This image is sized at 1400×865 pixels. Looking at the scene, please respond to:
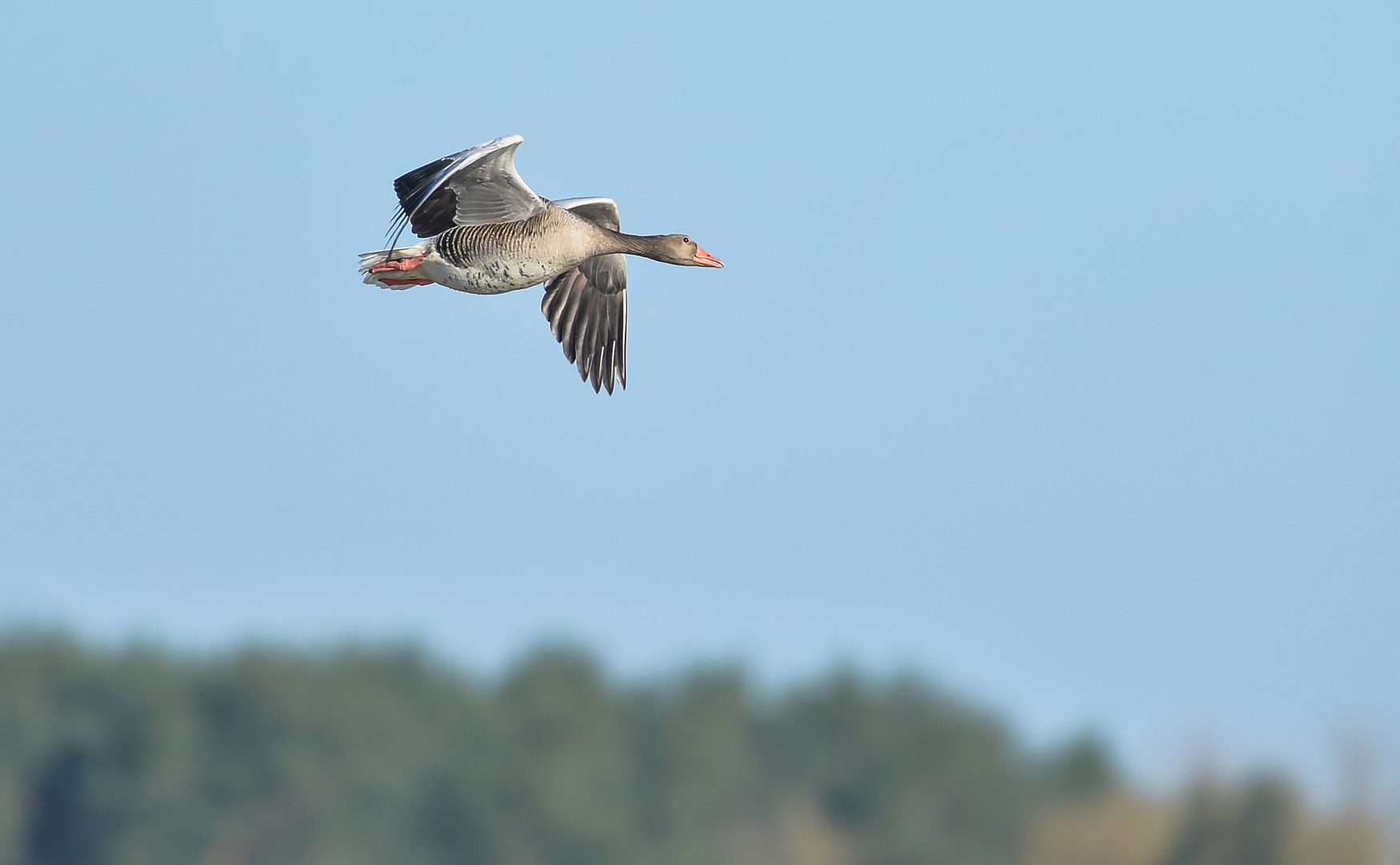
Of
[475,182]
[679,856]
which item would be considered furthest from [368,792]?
[475,182]

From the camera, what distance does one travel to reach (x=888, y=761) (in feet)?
231

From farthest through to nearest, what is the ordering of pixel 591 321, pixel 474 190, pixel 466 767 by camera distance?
pixel 466 767, pixel 591 321, pixel 474 190

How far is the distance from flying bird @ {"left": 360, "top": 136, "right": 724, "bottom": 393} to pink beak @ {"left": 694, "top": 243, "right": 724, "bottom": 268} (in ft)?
0.24

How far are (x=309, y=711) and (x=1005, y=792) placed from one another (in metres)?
36.7

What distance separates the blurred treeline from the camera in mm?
68312

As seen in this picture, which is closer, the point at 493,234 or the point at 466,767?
the point at 493,234

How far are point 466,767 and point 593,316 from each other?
6610 centimetres

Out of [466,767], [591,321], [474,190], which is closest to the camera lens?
[474,190]

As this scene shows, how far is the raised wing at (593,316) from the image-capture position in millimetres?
21828

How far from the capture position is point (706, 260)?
71.4ft

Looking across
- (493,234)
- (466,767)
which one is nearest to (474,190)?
(493,234)

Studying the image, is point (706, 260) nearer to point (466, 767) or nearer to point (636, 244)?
point (636, 244)

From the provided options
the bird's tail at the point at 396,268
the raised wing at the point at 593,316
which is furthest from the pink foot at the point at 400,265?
the raised wing at the point at 593,316

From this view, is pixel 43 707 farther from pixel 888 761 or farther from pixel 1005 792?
pixel 1005 792
